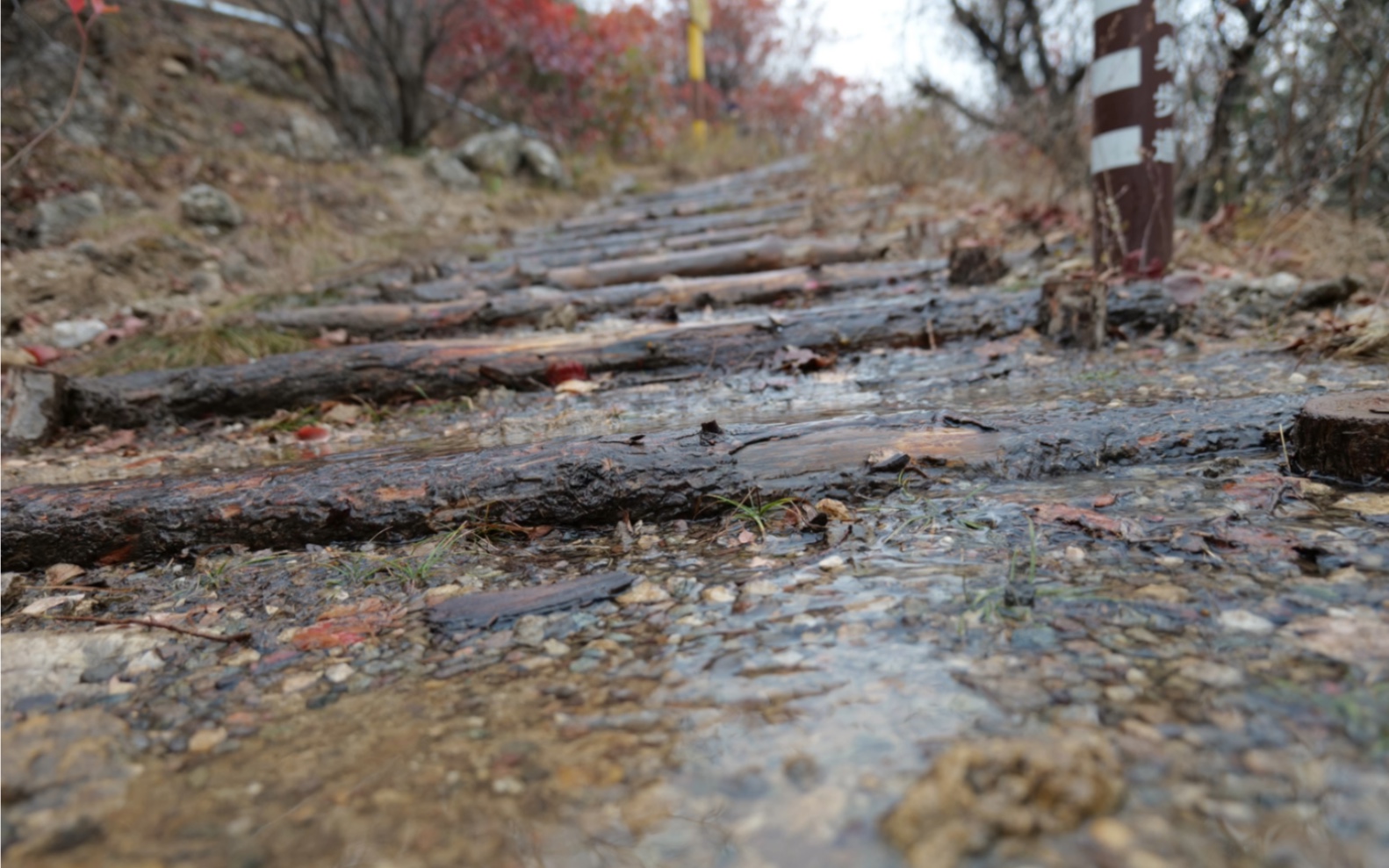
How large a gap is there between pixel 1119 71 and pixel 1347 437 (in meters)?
2.40

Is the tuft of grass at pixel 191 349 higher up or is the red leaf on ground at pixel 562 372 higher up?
the tuft of grass at pixel 191 349

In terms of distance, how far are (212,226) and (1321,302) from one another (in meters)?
6.85

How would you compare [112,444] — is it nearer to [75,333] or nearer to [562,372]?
[562,372]

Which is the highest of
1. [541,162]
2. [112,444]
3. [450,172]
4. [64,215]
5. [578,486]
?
[541,162]

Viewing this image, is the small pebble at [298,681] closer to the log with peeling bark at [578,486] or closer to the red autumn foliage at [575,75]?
the log with peeling bark at [578,486]

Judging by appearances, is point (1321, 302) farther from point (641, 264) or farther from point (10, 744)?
point (10, 744)

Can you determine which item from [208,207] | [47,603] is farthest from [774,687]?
[208,207]

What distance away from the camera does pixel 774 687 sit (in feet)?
3.72

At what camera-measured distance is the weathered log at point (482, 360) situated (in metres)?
3.12

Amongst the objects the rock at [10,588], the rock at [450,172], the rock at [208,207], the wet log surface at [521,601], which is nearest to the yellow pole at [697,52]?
the rock at [450,172]

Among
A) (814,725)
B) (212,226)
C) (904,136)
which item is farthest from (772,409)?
(904,136)

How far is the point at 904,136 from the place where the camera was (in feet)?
26.7

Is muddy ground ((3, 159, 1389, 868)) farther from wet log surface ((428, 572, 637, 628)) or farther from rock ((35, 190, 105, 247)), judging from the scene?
rock ((35, 190, 105, 247))

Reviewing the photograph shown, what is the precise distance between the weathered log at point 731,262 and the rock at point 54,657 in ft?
13.1
